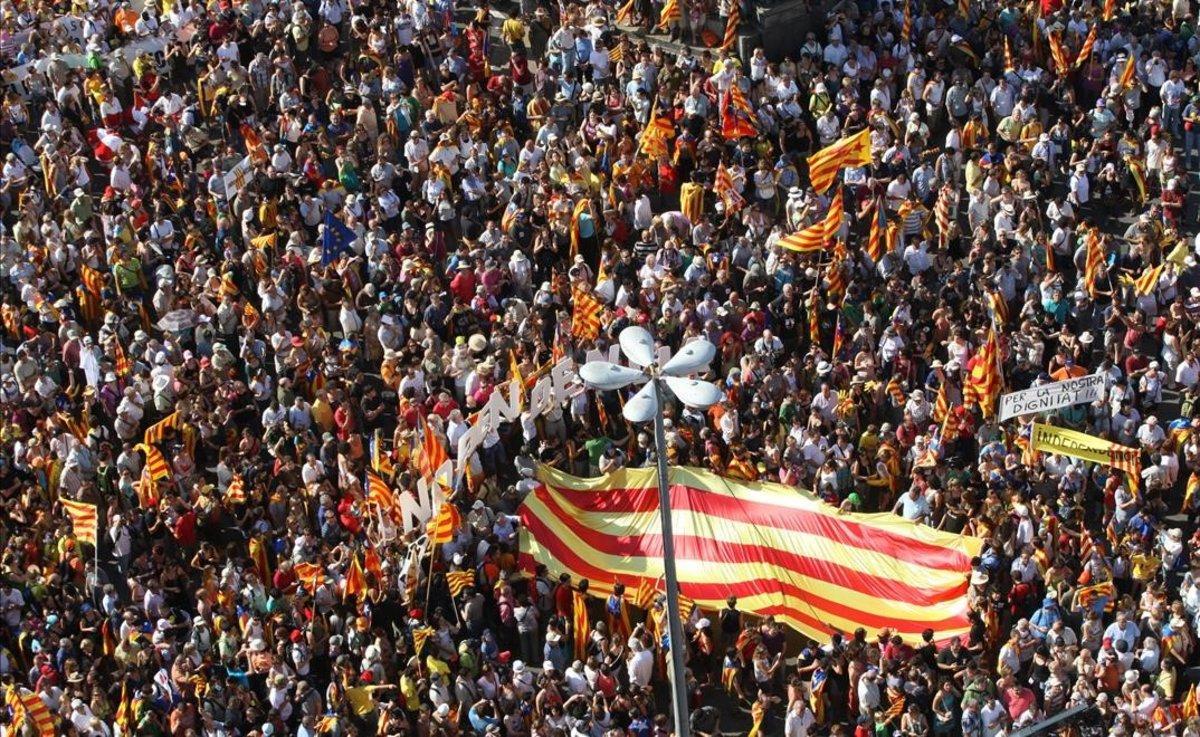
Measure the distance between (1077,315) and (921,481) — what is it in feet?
14.0

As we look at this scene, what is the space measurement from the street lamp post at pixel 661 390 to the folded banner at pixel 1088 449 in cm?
833

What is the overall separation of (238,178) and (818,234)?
32.3 feet

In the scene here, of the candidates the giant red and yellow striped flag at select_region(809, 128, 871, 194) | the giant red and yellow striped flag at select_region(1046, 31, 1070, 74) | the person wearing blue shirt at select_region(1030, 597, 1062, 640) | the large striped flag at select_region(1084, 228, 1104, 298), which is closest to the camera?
the person wearing blue shirt at select_region(1030, 597, 1062, 640)

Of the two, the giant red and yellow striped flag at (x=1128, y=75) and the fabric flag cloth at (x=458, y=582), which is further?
the giant red and yellow striped flag at (x=1128, y=75)

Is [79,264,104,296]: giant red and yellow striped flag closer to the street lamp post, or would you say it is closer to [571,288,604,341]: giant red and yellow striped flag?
[571,288,604,341]: giant red and yellow striped flag

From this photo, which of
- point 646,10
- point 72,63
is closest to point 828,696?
point 646,10

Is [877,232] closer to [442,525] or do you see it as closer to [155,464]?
[442,525]

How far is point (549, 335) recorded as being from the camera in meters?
40.6

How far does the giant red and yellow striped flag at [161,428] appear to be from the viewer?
40.2 meters

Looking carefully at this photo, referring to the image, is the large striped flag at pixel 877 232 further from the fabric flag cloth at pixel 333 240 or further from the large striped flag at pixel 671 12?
the fabric flag cloth at pixel 333 240

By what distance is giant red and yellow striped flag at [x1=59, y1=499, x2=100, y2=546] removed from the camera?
3891 cm

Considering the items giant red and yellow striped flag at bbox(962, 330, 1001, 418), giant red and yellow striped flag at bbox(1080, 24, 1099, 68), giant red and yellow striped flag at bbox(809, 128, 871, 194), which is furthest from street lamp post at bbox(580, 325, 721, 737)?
giant red and yellow striped flag at bbox(1080, 24, 1099, 68)

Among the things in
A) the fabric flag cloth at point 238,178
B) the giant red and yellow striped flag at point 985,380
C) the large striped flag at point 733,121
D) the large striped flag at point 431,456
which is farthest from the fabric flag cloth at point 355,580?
the large striped flag at point 733,121

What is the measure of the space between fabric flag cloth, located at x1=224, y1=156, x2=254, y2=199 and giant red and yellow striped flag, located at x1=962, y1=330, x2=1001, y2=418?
1304cm
